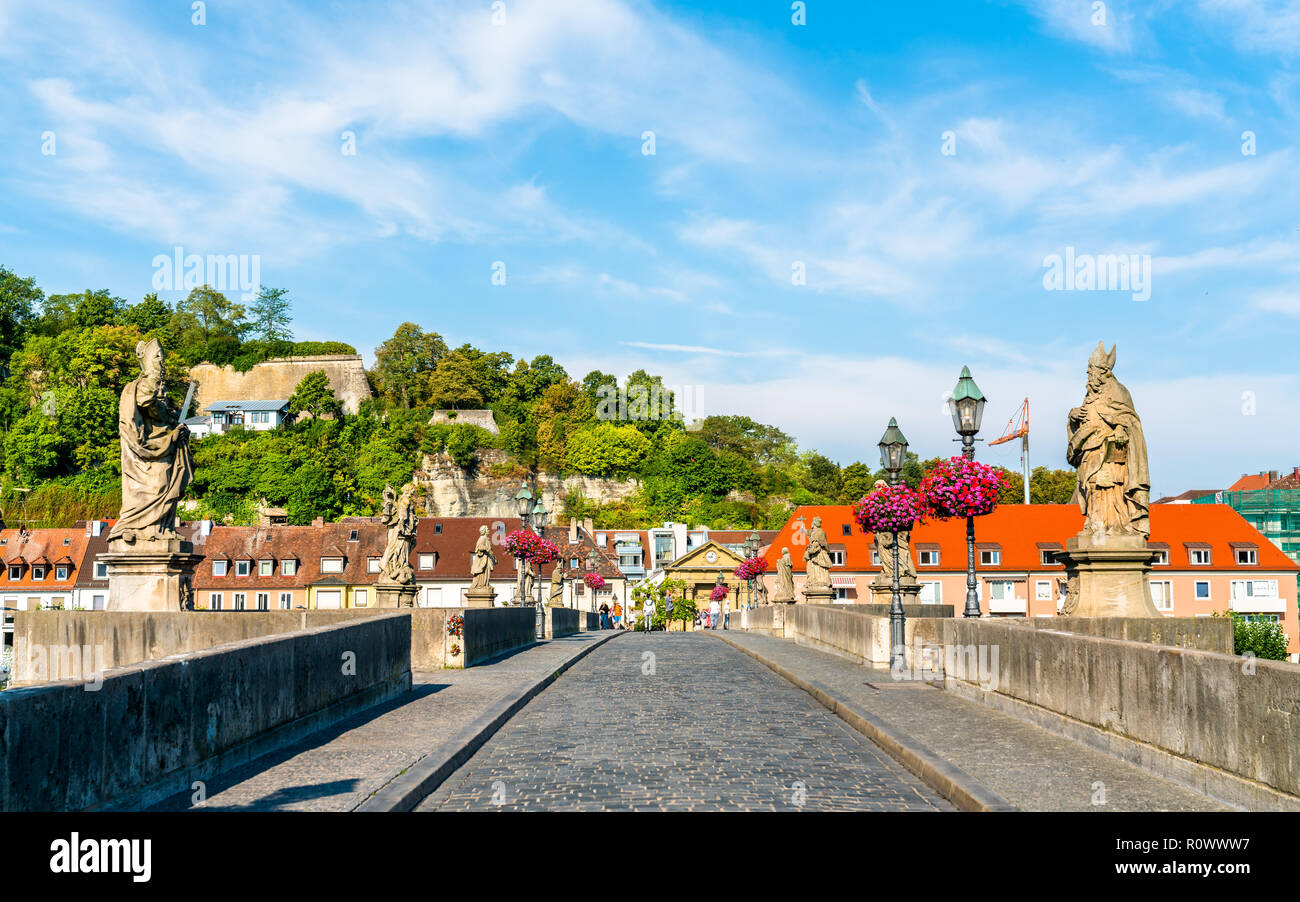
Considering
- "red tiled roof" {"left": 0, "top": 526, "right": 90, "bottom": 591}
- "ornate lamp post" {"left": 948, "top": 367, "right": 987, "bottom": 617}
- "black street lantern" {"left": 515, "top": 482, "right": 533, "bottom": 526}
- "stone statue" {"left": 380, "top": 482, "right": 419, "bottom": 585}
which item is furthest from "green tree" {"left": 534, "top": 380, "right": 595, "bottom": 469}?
"ornate lamp post" {"left": 948, "top": 367, "right": 987, "bottom": 617}

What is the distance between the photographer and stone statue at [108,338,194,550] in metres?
14.3

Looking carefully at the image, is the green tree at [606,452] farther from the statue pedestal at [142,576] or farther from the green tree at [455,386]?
the statue pedestal at [142,576]

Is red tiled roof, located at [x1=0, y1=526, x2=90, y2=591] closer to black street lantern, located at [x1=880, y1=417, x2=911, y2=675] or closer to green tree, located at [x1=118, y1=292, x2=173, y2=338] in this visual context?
green tree, located at [x1=118, y1=292, x2=173, y2=338]

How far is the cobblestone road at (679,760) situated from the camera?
25.7 ft

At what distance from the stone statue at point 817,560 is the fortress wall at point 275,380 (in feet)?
355

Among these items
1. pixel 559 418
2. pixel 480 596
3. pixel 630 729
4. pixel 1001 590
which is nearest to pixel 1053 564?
pixel 1001 590

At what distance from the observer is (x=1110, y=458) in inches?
560

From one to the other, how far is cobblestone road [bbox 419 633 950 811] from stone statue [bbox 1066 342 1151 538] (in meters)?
4.42

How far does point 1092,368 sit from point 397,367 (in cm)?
13904

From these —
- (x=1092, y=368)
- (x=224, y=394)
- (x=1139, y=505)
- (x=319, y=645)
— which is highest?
(x=224, y=394)

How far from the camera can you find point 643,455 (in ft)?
448

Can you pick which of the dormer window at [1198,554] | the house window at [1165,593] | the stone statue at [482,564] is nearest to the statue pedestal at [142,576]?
the stone statue at [482,564]
